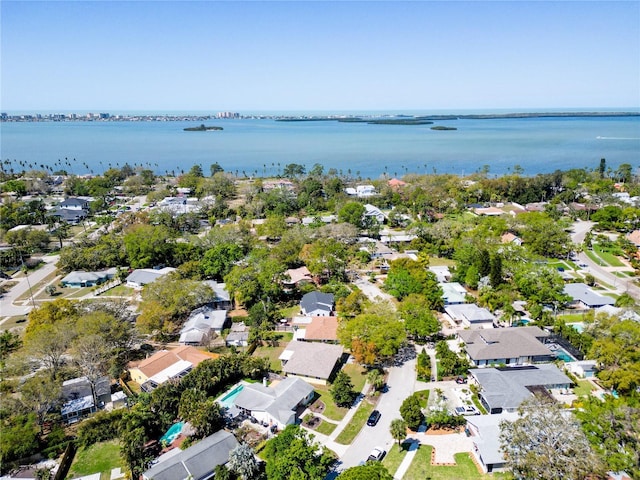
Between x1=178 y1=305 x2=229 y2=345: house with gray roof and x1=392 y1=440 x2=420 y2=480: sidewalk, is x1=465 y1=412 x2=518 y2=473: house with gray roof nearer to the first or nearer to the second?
x1=392 y1=440 x2=420 y2=480: sidewalk

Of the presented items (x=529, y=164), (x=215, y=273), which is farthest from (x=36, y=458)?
(x=529, y=164)

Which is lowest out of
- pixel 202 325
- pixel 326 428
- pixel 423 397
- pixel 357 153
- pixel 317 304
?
pixel 326 428

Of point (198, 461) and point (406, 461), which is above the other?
point (198, 461)

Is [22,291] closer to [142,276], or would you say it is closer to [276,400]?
[142,276]

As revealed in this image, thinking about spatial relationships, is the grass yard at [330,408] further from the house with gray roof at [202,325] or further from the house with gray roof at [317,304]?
the house with gray roof at [202,325]

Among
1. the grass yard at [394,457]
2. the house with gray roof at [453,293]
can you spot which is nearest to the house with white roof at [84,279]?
the house with gray roof at [453,293]

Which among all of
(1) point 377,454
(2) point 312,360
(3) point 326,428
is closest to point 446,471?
(1) point 377,454
